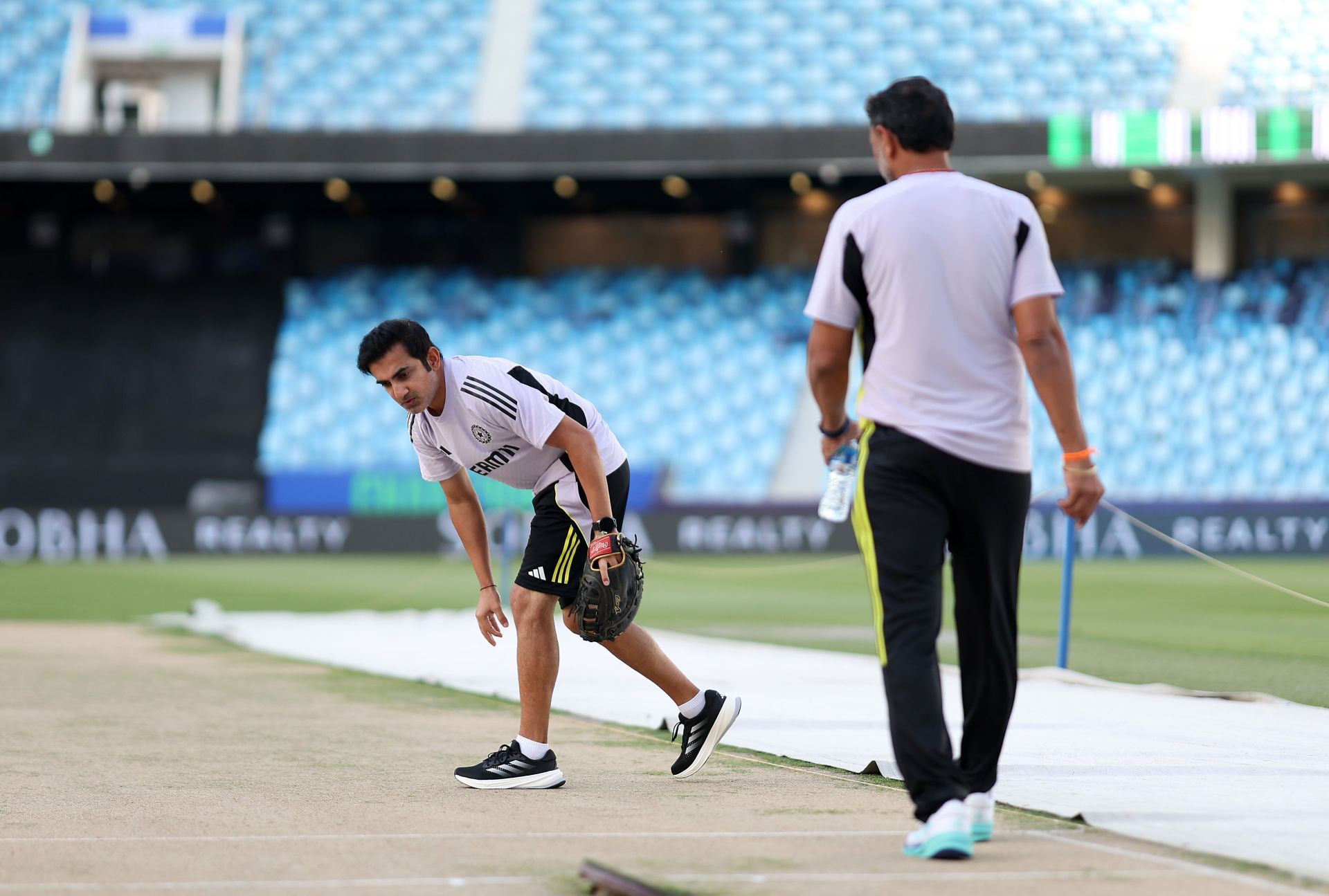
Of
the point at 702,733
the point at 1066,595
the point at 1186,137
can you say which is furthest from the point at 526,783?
the point at 1186,137

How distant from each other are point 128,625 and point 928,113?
40.7ft

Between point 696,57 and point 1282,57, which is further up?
point 696,57

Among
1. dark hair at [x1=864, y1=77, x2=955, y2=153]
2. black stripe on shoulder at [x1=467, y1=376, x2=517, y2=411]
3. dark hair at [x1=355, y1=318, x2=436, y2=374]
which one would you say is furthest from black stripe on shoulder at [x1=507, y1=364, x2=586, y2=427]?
dark hair at [x1=864, y1=77, x2=955, y2=153]

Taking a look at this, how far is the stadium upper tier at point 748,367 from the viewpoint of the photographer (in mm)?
31312

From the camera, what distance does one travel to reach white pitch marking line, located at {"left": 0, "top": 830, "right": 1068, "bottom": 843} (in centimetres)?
490

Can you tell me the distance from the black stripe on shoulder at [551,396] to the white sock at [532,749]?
1.16 metres

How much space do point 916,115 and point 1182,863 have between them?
2.08m

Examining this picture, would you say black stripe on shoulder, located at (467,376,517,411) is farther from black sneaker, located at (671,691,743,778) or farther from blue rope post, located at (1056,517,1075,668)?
blue rope post, located at (1056,517,1075,668)

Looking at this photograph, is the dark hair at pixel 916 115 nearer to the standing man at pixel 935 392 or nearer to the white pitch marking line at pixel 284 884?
the standing man at pixel 935 392

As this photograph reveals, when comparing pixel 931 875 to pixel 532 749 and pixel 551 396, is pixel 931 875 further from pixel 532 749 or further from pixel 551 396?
pixel 551 396

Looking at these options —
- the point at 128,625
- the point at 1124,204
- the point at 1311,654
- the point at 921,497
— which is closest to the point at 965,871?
the point at 921,497

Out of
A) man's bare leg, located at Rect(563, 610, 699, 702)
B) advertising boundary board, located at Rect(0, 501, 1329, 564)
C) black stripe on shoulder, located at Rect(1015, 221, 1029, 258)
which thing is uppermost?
black stripe on shoulder, located at Rect(1015, 221, 1029, 258)

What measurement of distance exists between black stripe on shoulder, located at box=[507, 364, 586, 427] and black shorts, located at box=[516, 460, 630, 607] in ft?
0.74

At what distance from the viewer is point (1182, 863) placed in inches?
171
